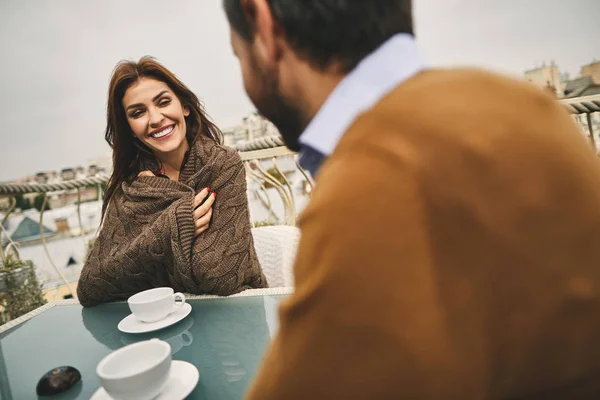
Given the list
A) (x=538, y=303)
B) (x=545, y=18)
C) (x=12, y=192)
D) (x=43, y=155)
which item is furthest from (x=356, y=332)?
(x=545, y=18)

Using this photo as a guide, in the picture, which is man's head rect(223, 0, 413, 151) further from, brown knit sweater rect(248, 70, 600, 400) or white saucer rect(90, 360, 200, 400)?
white saucer rect(90, 360, 200, 400)

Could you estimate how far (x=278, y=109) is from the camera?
1.72 ft

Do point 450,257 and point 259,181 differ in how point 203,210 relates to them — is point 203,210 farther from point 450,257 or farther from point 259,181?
point 450,257

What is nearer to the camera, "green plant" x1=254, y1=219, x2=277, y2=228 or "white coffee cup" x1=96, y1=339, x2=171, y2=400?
"white coffee cup" x1=96, y1=339, x2=171, y2=400

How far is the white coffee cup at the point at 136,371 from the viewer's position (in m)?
0.63

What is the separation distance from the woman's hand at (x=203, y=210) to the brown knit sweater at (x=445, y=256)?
49.5 inches

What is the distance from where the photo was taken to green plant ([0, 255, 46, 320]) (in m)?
2.46

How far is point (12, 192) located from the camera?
231 centimetres

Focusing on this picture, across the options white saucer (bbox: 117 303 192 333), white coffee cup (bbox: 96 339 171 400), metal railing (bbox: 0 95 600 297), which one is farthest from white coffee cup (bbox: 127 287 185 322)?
metal railing (bbox: 0 95 600 297)

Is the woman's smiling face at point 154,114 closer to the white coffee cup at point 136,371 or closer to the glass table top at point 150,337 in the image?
the glass table top at point 150,337

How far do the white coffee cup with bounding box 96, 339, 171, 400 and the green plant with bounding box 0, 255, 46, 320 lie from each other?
7.69ft

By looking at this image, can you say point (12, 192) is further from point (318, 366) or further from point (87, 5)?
point (87, 5)

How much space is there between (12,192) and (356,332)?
273cm

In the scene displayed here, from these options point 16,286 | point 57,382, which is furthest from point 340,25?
point 16,286
